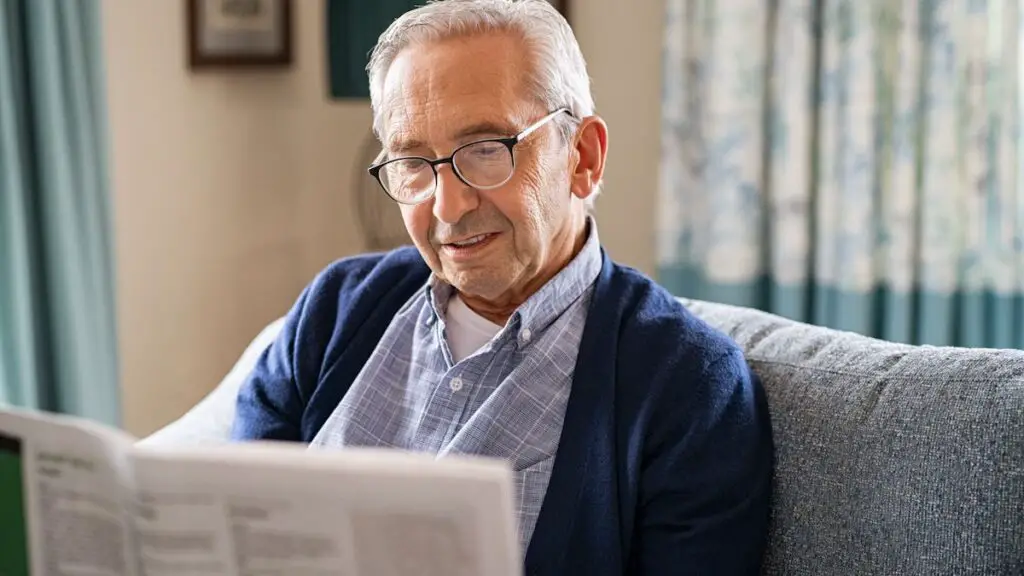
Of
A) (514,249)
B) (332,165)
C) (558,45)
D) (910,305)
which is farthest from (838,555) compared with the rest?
(332,165)

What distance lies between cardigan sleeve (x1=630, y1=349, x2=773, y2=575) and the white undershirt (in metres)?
0.31

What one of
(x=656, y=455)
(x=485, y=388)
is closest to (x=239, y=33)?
(x=485, y=388)

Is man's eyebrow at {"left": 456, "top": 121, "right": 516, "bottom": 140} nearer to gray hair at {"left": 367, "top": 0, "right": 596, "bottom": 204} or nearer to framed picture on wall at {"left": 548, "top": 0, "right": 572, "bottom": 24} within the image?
gray hair at {"left": 367, "top": 0, "right": 596, "bottom": 204}

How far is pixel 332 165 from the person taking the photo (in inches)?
143

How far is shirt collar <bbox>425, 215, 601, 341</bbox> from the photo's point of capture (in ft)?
4.91

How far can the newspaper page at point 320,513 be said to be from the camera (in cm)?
77

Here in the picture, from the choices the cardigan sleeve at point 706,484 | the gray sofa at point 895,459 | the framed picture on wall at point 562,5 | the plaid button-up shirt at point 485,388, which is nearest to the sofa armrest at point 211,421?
the plaid button-up shirt at point 485,388

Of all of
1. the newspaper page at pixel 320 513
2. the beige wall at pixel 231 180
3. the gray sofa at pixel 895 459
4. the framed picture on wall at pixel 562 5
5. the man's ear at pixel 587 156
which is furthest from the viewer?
the framed picture on wall at pixel 562 5

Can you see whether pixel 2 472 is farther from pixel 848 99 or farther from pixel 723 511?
pixel 848 99

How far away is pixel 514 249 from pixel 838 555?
54 cm

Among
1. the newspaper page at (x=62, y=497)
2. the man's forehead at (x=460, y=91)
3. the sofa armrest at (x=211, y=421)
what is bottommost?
the sofa armrest at (x=211, y=421)

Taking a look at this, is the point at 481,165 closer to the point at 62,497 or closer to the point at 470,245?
the point at 470,245

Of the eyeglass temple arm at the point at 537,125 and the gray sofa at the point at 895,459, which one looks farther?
the eyeglass temple arm at the point at 537,125

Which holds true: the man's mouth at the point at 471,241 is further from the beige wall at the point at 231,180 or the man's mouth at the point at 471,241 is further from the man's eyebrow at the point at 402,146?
the beige wall at the point at 231,180
